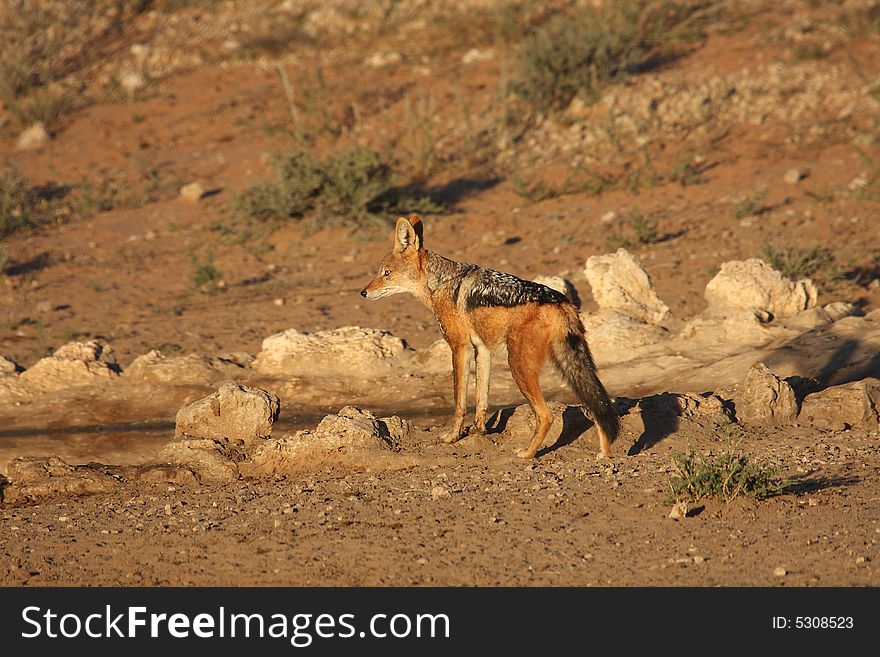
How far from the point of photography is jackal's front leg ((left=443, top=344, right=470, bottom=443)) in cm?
781

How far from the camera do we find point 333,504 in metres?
6.94

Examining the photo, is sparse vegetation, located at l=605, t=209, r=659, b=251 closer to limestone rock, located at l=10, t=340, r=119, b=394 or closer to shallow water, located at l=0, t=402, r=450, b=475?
shallow water, located at l=0, t=402, r=450, b=475

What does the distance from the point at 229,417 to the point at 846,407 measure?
451cm

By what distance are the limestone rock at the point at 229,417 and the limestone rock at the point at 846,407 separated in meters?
3.97

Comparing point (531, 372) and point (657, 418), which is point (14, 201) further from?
point (657, 418)

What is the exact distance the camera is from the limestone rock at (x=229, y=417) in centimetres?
833

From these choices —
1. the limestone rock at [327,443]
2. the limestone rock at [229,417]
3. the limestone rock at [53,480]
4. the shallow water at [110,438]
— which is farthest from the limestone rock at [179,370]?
the limestone rock at [327,443]

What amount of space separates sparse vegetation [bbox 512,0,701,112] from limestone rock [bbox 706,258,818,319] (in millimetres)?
8843

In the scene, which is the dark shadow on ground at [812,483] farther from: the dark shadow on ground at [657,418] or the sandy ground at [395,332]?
the dark shadow on ground at [657,418]

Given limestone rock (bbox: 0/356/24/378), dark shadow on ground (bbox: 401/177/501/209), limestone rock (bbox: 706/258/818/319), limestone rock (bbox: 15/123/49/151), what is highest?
limestone rock (bbox: 15/123/49/151)

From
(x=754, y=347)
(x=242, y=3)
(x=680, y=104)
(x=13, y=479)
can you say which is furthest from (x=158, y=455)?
(x=242, y=3)

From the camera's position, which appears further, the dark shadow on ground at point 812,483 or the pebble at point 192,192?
the pebble at point 192,192

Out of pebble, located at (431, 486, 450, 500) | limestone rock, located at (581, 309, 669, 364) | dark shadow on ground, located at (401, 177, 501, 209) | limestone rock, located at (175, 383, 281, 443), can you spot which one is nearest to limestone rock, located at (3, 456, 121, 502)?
limestone rock, located at (175, 383, 281, 443)

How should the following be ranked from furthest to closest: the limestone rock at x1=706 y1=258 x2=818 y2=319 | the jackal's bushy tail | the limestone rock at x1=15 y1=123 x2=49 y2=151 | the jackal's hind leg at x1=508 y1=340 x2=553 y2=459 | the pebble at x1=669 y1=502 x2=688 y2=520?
the limestone rock at x1=15 y1=123 x2=49 y2=151
the limestone rock at x1=706 y1=258 x2=818 y2=319
the jackal's hind leg at x1=508 y1=340 x2=553 y2=459
the jackal's bushy tail
the pebble at x1=669 y1=502 x2=688 y2=520
